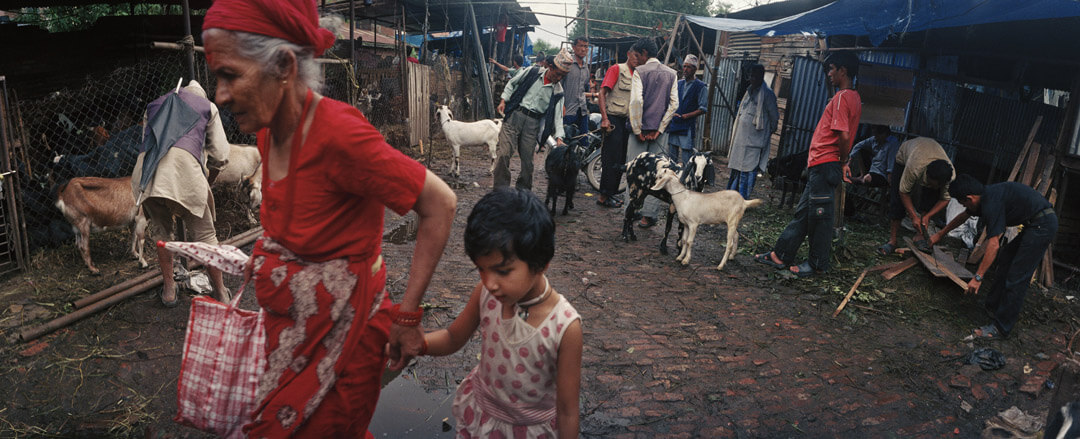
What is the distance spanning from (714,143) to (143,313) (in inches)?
495

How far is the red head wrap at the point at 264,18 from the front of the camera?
60.9 inches

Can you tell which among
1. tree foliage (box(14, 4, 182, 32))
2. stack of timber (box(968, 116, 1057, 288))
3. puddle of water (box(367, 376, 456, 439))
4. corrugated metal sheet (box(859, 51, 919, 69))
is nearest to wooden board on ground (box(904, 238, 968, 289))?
stack of timber (box(968, 116, 1057, 288))

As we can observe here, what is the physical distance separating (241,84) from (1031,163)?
8.15m

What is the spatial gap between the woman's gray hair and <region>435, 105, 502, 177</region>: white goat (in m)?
9.27

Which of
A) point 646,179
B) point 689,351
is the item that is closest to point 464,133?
point 646,179

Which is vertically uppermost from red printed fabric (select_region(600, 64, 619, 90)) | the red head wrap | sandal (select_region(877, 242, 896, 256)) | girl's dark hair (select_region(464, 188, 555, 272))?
the red head wrap

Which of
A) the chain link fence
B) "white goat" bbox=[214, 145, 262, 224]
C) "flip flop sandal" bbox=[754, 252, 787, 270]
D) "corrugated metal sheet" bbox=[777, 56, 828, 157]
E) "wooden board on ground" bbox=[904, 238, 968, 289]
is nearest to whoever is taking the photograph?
"wooden board on ground" bbox=[904, 238, 968, 289]

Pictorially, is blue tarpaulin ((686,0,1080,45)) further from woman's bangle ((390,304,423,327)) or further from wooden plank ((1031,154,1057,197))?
woman's bangle ((390,304,423,327))

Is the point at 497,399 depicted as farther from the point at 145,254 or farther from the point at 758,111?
the point at 758,111

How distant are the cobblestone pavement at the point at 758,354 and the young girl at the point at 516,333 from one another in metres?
1.51

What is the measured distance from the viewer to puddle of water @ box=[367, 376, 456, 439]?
10.8 feet

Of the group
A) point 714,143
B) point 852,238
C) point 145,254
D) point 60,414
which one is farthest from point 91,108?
point 714,143

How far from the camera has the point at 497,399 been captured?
2033mm

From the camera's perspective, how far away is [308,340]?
175 centimetres
